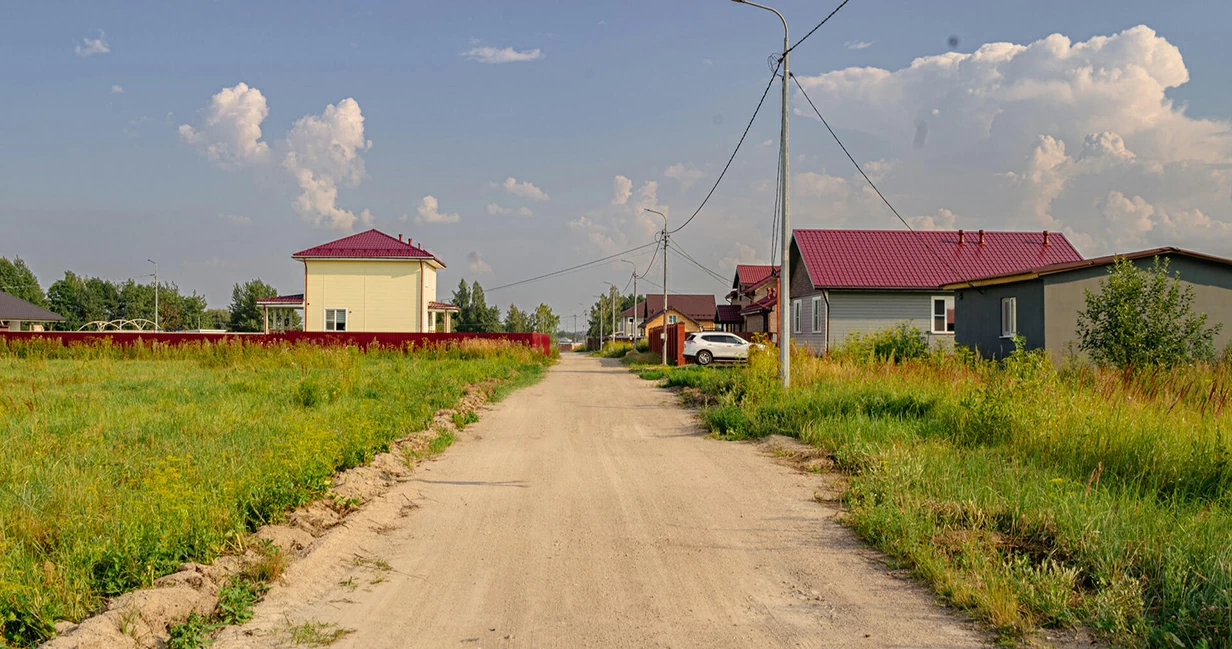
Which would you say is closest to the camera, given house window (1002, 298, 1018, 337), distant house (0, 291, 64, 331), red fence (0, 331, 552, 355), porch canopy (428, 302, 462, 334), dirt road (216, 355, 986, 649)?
dirt road (216, 355, 986, 649)

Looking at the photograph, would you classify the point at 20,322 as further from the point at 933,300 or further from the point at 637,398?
the point at 933,300

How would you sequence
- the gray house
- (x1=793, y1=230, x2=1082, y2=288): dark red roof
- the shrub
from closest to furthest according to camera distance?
the gray house < the shrub < (x1=793, y1=230, x2=1082, y2=288): dark red roof

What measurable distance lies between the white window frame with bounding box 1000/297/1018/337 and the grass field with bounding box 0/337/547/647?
53.0ft

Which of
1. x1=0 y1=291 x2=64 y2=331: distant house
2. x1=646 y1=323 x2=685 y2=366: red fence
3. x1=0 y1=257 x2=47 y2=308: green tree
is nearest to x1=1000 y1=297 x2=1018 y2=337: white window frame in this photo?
x1=646 y1=323 x2=685 y2=366: red fence

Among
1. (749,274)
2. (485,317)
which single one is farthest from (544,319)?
(749,274)

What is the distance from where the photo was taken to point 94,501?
Answer: 571cm

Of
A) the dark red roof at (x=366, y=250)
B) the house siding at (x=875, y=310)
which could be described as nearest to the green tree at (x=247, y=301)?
the dark red roof at (x=366, y=250)

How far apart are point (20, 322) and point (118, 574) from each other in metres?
73.3

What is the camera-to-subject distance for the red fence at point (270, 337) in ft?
94.9

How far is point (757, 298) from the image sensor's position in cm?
5084

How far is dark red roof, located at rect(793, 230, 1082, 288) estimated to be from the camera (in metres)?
30.6

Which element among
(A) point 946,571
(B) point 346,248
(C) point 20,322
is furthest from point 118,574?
(C) point 20,322

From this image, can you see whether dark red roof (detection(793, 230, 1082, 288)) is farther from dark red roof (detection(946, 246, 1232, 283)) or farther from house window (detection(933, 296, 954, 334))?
dark red roof (detection(946, 246, 1232, 283))

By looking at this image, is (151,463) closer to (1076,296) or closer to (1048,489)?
(1048,489)
